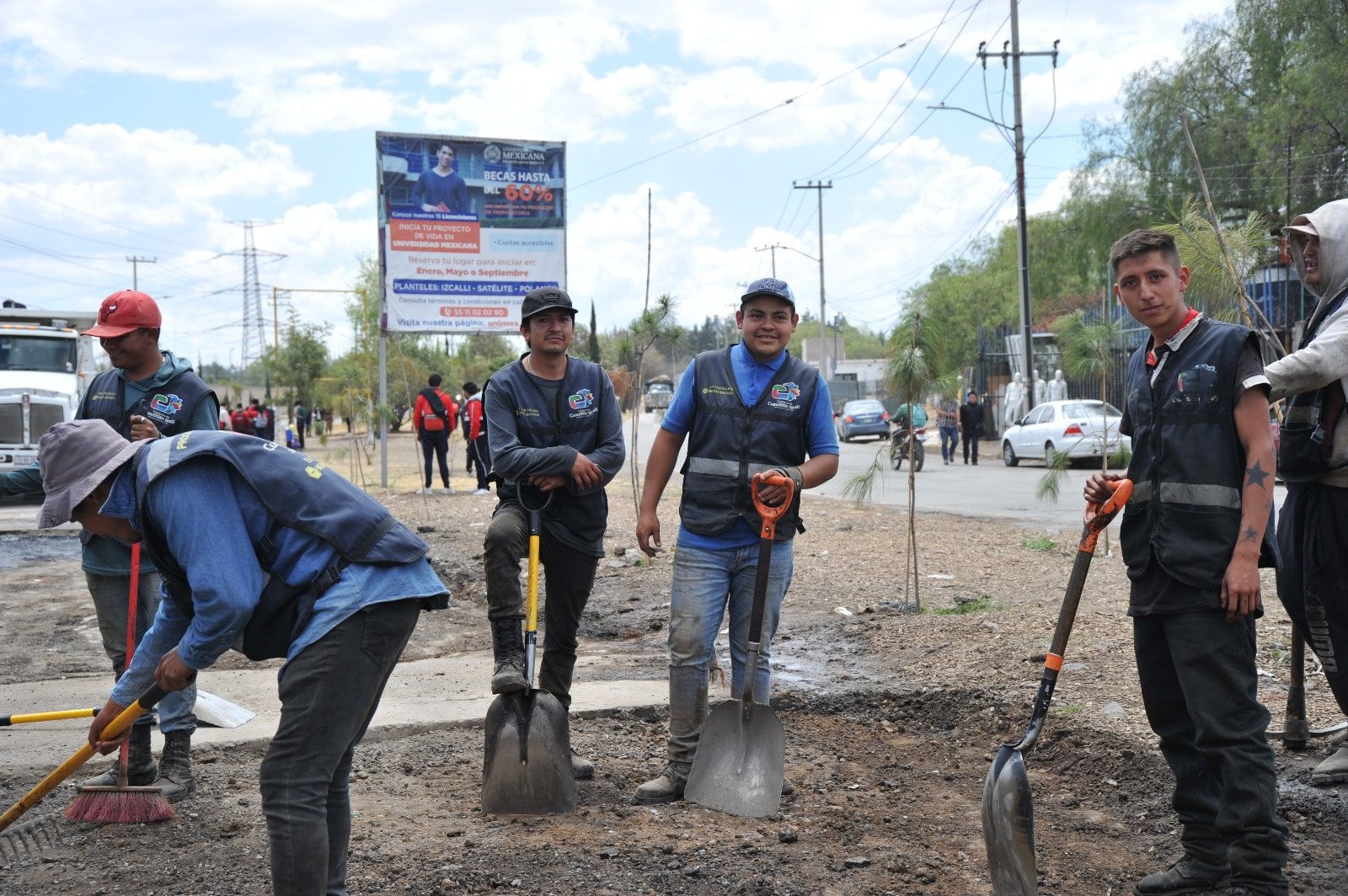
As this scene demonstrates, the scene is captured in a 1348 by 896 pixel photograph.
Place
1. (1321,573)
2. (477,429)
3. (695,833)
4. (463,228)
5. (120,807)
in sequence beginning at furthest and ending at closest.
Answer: (477,429) → (463,228) → (120,807) → (695,833) → (1321,573)

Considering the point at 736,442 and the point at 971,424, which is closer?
the point at 736,442

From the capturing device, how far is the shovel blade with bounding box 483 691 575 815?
4.41m

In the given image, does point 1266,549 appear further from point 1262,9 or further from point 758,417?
point 1262,9

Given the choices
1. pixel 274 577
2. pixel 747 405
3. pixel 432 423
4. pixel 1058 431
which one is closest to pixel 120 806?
pixel 274 577

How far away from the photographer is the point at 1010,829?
345 cm

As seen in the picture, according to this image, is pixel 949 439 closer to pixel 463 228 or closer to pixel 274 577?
pixel 463 228

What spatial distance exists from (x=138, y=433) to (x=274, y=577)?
1828mm

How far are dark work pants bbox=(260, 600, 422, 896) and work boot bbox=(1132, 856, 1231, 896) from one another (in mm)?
2337

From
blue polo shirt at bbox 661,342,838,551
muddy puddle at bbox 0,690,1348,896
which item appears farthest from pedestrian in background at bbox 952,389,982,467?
blue polo shirt at bbox 661,342,838,551

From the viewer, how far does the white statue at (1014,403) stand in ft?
→ 102

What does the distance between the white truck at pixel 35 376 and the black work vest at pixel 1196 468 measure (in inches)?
703

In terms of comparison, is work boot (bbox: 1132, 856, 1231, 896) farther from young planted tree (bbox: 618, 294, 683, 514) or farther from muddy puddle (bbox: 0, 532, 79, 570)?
muddy puddle (bbox: 0, 532, 79, 570)

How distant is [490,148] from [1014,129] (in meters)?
15.0

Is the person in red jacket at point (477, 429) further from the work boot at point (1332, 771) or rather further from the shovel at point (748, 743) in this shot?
the work boot at point (1332, 771)
